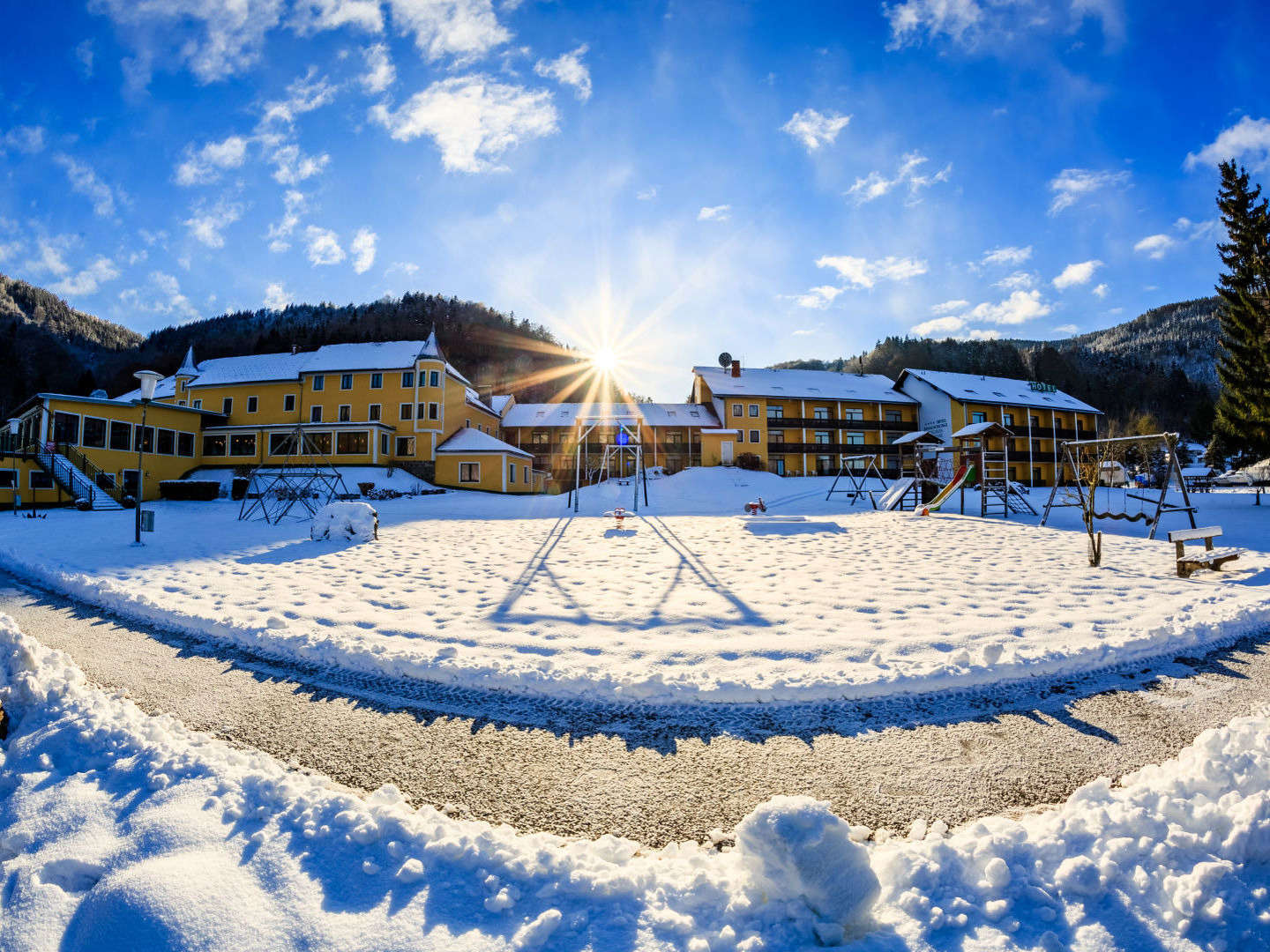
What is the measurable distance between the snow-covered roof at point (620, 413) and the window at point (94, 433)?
24.2 metres

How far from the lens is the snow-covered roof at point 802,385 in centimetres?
4509

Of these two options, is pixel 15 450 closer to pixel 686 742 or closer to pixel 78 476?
pixel 78 476

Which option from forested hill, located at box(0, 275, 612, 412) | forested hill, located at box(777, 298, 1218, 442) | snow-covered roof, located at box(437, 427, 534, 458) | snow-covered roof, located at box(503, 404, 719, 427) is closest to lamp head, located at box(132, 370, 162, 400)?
snow-covered roof, located at box(437, 427, 534, 458)

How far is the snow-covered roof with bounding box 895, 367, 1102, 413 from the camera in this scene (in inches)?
1777

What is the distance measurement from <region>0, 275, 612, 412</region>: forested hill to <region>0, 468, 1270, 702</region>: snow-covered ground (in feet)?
226

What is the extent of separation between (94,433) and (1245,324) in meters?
54.5

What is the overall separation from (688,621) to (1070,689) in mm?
3711

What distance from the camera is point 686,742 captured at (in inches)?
155

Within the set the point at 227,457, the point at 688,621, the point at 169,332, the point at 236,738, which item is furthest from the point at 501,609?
the point at 169,332

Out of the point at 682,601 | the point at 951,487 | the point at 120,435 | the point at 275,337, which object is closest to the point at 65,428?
the point at 120,435

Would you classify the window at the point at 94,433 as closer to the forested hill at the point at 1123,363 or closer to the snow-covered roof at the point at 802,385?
the snow-covered roof at the point at 802,385

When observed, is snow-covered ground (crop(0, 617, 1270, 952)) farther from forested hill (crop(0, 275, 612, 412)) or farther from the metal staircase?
forested hill (crop(0, 275, 612, 412))

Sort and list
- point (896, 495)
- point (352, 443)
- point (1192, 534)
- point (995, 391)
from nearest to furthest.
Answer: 1. point (1192, 534)
2. point (896, 495)
3. point (352, 443)
4. point (995, 391)

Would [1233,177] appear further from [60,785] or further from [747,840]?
[60,785]
